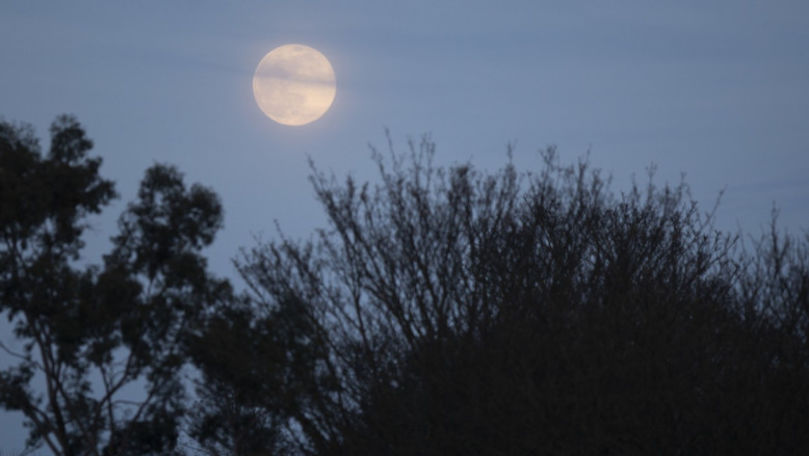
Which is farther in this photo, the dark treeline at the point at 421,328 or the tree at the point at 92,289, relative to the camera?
the tree at the point at 92,289

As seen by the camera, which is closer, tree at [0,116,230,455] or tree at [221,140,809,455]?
tree at [221,140,809,455]

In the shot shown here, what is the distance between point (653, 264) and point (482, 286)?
5.40 meters

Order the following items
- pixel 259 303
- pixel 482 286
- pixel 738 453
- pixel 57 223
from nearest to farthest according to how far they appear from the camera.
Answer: pixel 738 453
pixel 482 286
pixel 259 303
pixel 57 223

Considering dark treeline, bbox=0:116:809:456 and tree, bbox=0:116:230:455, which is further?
tree, bbox=0:116:230:455

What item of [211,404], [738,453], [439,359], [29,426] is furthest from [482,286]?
[29,426]

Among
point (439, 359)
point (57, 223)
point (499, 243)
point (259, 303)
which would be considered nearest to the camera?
point (439, 359)

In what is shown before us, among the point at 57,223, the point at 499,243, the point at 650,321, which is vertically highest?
the point at 57,223

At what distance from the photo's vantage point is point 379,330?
2056 centimetres

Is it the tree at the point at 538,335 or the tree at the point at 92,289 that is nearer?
the tree at the point at 538,335

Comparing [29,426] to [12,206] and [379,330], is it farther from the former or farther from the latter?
[379,330]

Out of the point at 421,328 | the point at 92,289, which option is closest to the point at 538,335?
the point at 421,328

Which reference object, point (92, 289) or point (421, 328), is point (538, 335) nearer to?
point (421, 328)

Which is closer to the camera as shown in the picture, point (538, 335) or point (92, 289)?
point (538, 335)

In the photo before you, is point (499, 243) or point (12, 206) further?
point (12, 206)
